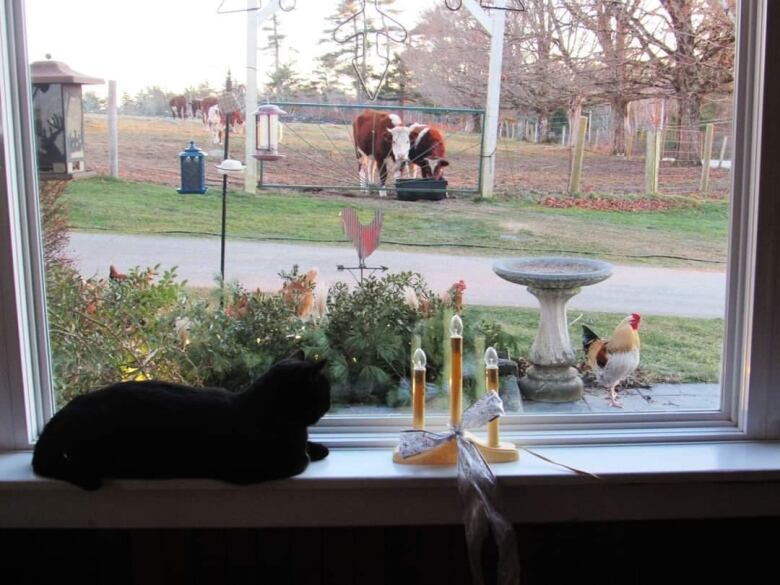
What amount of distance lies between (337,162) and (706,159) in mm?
641

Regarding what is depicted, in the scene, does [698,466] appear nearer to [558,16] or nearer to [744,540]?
[744,540]

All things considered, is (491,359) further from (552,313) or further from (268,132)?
(268,132)

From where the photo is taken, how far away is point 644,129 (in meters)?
1.43

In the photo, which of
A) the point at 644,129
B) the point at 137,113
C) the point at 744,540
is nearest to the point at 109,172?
the point at 137,113

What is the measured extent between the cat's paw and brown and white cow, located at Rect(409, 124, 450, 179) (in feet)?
1.64

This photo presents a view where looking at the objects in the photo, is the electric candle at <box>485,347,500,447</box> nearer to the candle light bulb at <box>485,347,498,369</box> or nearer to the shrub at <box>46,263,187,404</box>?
the candle light bulb at <box>485,347,498,369</box>

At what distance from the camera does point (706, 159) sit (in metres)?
1.44

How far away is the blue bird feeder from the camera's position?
1.44 metres

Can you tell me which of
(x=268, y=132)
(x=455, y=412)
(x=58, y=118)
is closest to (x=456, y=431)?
(x=455, y=412)

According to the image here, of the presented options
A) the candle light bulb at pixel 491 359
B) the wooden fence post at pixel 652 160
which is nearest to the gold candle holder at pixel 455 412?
the candle light bulb at pixel 491 359

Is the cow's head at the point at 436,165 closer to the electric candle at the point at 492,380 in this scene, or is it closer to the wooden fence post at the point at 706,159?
the electric candle at the point at 492,380

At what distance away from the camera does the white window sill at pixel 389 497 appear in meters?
1.32

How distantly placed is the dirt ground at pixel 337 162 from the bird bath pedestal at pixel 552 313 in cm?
13

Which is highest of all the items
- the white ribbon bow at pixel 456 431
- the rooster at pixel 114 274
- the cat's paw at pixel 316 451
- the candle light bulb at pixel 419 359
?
the rooster at pixel 114 274
